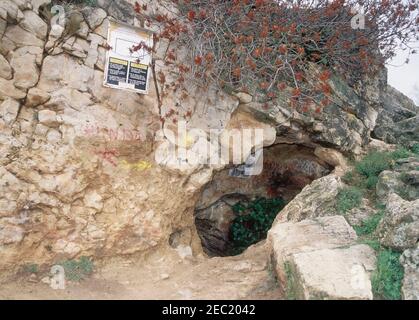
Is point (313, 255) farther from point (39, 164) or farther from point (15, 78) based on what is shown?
point (15, 78)

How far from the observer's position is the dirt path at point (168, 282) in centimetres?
354

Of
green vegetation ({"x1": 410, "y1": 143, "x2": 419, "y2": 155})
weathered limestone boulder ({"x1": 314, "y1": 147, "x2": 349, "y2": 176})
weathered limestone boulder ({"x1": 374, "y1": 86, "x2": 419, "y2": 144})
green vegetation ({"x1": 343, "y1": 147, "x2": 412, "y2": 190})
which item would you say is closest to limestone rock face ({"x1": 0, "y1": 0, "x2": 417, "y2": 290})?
green vegetation ({"x1": 343, "y1": 147, "x2": 412, "y2": 190})

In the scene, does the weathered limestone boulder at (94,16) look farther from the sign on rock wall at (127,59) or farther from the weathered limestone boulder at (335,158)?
the weathered limestone boulder at (335,158)

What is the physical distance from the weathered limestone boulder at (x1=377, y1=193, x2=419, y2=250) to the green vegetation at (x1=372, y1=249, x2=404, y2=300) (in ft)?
0.39

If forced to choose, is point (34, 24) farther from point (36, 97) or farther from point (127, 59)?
point (127, 59)

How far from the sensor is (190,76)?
4898 mm

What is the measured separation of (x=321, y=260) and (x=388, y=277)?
55cm

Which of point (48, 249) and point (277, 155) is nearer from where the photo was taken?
point (48, 249)

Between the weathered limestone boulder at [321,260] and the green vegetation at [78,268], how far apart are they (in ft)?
6.54

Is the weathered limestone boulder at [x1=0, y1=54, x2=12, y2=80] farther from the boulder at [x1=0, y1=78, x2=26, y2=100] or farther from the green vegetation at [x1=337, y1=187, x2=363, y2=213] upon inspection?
the green vegetation at [x1=337, y1=187, x2=363, y2=213]

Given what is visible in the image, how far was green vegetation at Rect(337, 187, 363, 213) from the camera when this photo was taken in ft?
15.2

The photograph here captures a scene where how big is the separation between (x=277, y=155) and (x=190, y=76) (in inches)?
99.0

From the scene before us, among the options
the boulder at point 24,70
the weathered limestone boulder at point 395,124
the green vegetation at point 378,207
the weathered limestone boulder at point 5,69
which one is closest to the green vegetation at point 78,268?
the boulder at point 24,70

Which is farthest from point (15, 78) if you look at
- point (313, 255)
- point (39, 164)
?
point (313, 255)
